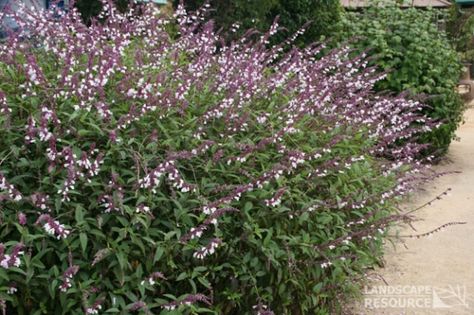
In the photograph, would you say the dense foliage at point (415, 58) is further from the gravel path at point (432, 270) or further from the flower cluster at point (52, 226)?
the flower cluster at point (52, 226)

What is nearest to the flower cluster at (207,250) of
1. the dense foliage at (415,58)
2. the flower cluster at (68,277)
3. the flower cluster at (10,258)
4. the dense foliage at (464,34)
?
the flower cluster at (68,277)

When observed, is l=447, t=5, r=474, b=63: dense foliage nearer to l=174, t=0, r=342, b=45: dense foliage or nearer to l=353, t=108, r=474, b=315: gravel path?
l=174, t=0, r=342, b=45: dense foliage

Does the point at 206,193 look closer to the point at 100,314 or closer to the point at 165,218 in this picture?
the point at 165,218

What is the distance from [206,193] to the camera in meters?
3.32

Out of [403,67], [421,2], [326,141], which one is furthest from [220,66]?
[421,2]

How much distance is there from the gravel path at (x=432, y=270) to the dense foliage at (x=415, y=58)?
5.95 ft

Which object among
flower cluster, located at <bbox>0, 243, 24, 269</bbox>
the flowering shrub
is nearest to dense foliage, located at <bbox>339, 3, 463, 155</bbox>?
the flowering shrub

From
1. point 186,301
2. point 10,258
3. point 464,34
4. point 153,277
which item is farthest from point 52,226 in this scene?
point 464,34

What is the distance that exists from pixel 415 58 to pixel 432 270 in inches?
168

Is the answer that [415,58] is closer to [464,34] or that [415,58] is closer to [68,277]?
[68,277]

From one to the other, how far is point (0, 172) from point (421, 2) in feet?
51.6

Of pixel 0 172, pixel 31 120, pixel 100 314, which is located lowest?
pixel 100 314

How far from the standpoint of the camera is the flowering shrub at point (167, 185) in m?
2.97

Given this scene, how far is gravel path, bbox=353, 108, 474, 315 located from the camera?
4.63m
